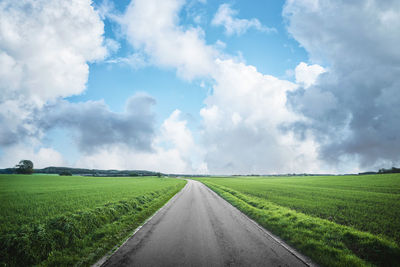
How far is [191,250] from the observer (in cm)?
612

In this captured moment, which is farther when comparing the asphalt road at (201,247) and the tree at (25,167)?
the tree at (25,167)

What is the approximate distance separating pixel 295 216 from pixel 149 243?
947cm

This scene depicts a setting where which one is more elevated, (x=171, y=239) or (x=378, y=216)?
(x=171, y=239)

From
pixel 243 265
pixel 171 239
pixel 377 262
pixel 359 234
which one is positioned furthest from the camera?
pixel 359 234

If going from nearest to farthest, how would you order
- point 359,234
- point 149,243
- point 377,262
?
point 377,262
point 149,243
point 359,234

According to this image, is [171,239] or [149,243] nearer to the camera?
[149,243]

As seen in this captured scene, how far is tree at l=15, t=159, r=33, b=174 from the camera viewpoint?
342 ft

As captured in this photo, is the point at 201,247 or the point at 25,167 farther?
the point at 25,167

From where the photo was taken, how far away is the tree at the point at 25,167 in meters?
104

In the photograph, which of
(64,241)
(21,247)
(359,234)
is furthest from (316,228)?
(21,247)

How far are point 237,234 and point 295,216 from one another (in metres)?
5.50

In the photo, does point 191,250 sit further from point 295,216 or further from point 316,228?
point 295,216

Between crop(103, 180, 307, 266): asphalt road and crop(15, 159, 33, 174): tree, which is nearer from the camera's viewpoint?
crop(103, 180, 307, 266): asphalt road

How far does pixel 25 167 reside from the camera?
344 feet
